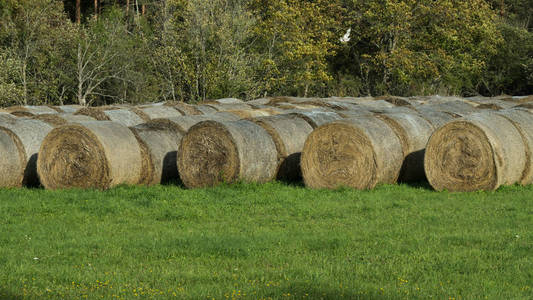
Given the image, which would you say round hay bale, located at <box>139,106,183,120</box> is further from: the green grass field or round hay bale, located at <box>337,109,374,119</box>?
the green grass field

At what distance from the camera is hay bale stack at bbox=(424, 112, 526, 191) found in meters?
14.2

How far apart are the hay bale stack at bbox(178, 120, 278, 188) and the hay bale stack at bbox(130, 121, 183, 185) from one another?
1.97 feet

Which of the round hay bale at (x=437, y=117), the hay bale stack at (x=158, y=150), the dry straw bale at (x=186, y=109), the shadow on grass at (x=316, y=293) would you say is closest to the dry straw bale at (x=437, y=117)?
the round hay bale at (x=437, y=117)

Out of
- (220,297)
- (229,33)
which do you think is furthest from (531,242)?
(229,33)

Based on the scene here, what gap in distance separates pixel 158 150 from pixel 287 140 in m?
2.79

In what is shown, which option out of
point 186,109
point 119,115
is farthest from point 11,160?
point 186,109

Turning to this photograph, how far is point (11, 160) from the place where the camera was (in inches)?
600

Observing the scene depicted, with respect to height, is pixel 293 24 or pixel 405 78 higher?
pixel 293 24

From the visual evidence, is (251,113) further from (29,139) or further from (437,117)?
(29,139)

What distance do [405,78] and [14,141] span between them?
33.4 m

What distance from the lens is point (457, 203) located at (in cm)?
1294

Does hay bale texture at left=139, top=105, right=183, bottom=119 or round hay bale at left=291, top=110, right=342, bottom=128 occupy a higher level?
round hay bale at left=291, top=110, right=342, bottom=128

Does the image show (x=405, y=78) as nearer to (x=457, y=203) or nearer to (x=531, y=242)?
(x=457, y=203)

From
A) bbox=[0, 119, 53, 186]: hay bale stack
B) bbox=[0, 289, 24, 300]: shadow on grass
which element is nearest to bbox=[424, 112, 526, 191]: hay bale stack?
bbox=[0, 119, 53, 186]: hay bale stack
